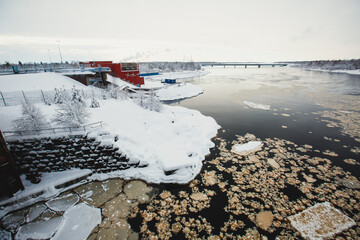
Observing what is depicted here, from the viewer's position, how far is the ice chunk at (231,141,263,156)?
11903 mm

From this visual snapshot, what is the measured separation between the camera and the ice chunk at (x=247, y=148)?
1190cm

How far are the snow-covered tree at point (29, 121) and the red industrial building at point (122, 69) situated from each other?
24.0 meters

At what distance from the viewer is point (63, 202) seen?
781cm

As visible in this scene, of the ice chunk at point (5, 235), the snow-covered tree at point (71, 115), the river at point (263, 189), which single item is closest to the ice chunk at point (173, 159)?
the river at point (263, 189)

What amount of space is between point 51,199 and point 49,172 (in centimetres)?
191

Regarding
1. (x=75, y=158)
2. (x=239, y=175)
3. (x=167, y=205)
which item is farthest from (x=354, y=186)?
(x=75, y=158)

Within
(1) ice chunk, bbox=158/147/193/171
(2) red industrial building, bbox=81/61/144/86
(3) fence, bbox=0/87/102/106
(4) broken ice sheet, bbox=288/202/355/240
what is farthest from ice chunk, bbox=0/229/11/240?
(2) red industrial building, bbox=81/61/144/86

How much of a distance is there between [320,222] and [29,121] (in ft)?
51.1

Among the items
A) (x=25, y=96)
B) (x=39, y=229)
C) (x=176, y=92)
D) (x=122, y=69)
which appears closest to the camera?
(x=39, y=229)

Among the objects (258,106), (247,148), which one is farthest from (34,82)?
(258,106)

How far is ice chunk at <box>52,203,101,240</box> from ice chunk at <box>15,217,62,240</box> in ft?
0.96

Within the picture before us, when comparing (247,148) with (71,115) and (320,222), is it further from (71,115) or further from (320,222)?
(71,115)

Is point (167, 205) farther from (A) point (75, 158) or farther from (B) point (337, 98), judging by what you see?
(B) point (337, 98)

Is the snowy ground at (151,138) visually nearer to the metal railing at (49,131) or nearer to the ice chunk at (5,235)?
the metal railing at (49,131)
